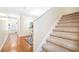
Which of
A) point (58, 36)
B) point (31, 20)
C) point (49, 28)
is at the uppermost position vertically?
point (31, 20)

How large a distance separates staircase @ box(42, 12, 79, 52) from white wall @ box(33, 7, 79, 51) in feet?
0.25

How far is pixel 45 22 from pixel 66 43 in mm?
402

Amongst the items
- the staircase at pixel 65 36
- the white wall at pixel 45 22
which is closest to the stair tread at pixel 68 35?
the staircase at pixel 65 36

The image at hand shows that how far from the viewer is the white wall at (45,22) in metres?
1.37

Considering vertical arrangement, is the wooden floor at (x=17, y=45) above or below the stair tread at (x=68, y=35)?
below

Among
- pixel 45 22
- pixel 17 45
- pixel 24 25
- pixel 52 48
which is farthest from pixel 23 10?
pixel 52 48

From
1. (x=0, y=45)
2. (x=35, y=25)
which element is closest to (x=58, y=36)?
(x=35, y=25)

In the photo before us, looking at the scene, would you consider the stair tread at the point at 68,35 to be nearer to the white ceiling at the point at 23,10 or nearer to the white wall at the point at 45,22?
the white wall at the point at 45,22

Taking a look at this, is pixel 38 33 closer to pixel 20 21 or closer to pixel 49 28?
pixel 49 28

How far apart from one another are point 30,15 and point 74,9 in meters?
0.61

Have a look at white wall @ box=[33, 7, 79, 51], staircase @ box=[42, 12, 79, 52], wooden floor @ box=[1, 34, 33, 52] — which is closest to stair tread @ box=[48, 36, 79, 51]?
staircase @ box=[42, 12, 79, 52]

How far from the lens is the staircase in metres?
1.33

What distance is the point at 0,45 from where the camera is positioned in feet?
4.33

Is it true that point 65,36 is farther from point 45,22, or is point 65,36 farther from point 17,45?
point 17,45
